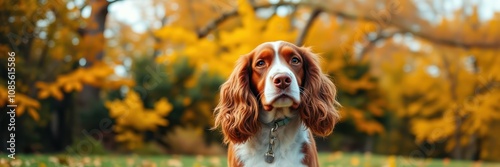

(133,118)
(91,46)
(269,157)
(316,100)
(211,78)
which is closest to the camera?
(269,157)

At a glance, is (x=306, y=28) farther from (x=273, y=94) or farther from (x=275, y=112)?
(x=273, y=94)

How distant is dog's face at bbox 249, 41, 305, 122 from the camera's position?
3561mm

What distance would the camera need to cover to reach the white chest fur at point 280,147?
3779mm

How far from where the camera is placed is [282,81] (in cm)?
353

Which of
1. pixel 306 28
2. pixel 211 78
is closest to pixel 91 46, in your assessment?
pixel 211 78

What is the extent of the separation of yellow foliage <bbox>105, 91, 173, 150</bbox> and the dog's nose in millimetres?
11274

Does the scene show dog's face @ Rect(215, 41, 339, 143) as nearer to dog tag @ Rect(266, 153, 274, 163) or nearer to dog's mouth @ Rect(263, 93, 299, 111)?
dog's mouth @ Rect(263, 93, 299, 111)

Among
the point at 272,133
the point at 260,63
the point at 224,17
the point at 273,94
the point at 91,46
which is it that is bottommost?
the point at 272,133

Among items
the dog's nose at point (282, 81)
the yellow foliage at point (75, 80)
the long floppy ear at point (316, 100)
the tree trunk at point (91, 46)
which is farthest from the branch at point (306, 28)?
the dog's nose at point (282, 81)

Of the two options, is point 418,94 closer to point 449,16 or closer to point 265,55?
point 449,16

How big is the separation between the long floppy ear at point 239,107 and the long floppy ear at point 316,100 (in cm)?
33

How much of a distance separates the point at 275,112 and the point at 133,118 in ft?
38.3

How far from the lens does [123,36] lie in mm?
27391

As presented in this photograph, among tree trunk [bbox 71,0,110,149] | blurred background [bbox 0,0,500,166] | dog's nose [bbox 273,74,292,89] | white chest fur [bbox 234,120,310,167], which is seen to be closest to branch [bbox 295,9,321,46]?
→ blurred background [bbox 0,0,500,166]
